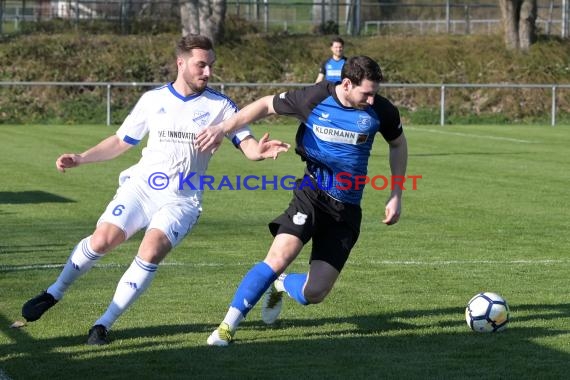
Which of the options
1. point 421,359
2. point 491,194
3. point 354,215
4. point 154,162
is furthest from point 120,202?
point 491,194

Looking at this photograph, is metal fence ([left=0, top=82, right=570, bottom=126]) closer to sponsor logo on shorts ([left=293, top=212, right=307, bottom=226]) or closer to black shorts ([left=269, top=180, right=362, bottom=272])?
black shorts ([left=269, top=180, right=362, bottom=272])

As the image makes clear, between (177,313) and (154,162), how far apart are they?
1299 millimetres

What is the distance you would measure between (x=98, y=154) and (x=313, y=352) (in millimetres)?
2030

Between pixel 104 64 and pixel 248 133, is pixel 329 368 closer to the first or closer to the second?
pixel 248 133

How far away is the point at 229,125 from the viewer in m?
7.71

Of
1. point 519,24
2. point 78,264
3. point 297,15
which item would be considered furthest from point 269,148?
point 297,15

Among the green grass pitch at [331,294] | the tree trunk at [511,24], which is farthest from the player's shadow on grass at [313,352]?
the tree trunk at [511,24]

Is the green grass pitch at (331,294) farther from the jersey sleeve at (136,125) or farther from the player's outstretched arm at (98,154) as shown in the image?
the jersey sleeve at (136,125)

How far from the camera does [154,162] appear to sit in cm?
788

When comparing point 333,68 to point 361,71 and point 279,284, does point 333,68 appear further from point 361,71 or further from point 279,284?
point 361,71

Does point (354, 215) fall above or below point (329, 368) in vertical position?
above

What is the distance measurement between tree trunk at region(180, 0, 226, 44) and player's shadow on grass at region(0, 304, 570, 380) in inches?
1361

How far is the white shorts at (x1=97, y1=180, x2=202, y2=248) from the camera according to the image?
7641mm

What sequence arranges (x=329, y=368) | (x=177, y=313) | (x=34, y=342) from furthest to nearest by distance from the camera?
(x=177, y=313), (x=34, y=342), (x=329, y=368)
